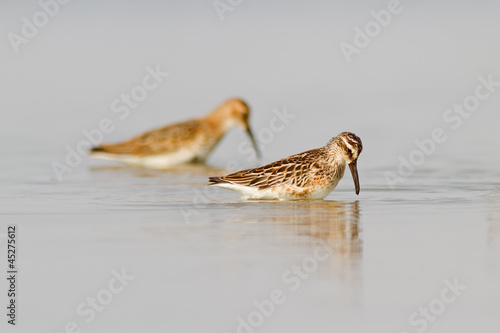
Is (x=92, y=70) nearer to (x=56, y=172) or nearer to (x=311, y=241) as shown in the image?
(x=56, y=172)

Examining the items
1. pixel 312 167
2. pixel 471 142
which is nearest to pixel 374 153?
pixel 471 142

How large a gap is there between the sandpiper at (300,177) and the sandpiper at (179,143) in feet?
14.9

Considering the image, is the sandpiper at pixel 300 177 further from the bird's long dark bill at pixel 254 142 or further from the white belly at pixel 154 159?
the white belly at pixel 154 159

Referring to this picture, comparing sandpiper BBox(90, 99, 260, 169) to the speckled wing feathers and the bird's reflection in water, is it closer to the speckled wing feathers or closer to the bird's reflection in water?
the speckled wing feathers

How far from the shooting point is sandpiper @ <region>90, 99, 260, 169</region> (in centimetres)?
1773

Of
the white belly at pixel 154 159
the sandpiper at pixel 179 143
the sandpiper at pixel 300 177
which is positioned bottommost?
the sandpiper at pixel 300 177

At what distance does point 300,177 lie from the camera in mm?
12914

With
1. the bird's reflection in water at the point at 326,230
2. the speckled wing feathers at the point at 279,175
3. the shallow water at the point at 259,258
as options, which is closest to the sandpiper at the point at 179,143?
the shallow water at the point at 259,258

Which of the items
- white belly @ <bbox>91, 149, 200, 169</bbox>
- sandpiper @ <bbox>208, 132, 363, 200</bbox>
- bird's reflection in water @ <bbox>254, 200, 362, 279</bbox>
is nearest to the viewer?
bird's reflection in water @ <bbox>254, 200, 362, 279</bbox>

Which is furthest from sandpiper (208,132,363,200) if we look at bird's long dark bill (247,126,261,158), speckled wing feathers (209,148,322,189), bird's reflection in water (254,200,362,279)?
bird's long dark bill (247,126,261,158)

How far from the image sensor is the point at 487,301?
796 cm

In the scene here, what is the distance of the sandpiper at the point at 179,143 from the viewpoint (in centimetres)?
1773

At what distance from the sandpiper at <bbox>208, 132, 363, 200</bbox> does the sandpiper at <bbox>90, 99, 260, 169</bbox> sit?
4548 millimetres

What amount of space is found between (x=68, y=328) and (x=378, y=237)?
3.42m
